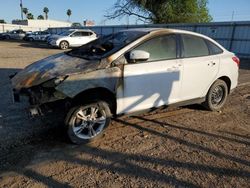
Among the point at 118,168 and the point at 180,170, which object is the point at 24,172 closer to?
the point at 118,168

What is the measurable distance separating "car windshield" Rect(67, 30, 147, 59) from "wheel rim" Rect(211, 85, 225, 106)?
232 cm

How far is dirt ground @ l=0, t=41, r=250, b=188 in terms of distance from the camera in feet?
9.95

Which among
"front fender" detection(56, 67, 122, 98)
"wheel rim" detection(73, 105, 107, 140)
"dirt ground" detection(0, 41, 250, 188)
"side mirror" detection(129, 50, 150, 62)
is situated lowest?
"dirt ground" detection(0, 41, 250, 188)

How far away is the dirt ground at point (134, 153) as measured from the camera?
9.95ft

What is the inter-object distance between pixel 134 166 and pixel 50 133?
1.67 meters

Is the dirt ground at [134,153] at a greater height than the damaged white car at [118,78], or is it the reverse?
the damaged white car at [118,78]

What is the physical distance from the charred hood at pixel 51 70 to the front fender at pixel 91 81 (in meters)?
0.10

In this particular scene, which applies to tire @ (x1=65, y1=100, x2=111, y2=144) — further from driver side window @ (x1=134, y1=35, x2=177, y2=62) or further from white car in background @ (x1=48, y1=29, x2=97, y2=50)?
white car in background @ (x1=48, y1=29, x2=97, y2=50)

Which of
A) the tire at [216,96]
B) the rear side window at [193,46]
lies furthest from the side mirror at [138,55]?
the tire at [216,96]

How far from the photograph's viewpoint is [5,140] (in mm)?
3861

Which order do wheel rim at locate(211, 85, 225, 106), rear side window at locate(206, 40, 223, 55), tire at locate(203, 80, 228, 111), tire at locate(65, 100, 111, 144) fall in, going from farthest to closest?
wheel rim at locate(211, 85, 225, 106) < tire at locate(203, 80, 228, 111) < rear side window at locate(206, 40, 223, 55) < tire at locate(65, 100, 111, 144)

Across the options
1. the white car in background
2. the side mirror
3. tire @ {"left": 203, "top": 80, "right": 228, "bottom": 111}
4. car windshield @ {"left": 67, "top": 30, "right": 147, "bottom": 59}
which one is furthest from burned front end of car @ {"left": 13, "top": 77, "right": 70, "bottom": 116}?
the white car in background

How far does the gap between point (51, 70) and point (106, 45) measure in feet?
4.05

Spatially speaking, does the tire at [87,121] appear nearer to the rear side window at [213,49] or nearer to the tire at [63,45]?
the rear side window at [213,49]
